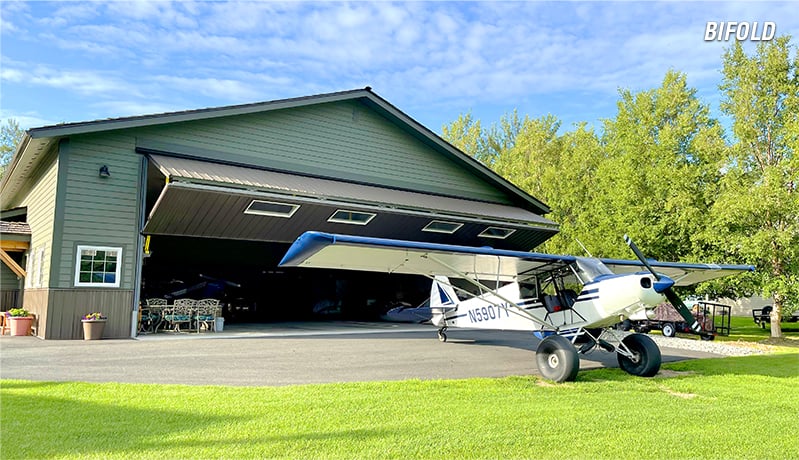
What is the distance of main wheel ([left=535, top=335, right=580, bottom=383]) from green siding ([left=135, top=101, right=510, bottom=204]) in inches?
379

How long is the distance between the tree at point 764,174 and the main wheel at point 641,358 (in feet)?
31.1

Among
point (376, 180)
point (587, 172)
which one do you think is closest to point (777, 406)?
point (376, 180)

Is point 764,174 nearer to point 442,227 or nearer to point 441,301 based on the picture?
point 442,227

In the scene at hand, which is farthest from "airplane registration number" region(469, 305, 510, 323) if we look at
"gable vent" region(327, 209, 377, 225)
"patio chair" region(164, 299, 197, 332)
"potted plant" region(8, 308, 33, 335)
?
"potted plant" region(8, 308, 33, 335)

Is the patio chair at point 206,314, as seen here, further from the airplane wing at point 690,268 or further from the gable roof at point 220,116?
the airplane wing at point 690,268

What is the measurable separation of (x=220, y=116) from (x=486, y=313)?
8.63 m

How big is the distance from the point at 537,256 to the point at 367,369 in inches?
131

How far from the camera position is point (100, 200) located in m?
12.7

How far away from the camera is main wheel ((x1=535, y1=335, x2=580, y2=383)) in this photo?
25.8 feet


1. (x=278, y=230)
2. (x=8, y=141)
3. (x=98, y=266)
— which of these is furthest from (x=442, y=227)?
(x=8, y=141)

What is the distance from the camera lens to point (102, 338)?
12305 millimetres

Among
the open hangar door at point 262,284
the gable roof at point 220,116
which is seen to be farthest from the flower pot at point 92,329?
the open hangar door at point 262,284

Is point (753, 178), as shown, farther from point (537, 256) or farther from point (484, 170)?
point (537, 256)

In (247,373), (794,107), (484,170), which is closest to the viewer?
(247,373)
